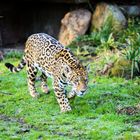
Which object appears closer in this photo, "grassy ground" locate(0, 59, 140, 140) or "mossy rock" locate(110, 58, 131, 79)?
"grassy ground" locate(0, 59, 140, 140)

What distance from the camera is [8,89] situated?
38.5ft

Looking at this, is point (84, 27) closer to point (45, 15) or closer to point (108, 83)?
point (45, 15)

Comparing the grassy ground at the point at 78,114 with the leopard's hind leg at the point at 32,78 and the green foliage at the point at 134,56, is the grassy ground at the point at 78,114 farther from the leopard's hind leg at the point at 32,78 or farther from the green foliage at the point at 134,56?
the green foliage at the point at 134,56

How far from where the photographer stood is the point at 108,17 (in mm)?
16922

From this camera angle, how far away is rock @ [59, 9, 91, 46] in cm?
1730

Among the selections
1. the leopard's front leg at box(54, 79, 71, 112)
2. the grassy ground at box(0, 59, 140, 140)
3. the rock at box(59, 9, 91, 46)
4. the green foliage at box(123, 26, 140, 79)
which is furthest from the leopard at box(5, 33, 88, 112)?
the rock at box(59, 9, 91, 46)

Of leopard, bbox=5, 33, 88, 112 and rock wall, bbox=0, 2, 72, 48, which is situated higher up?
leopard, bbox=5, 33, 88, 112

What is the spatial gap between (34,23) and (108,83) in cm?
835

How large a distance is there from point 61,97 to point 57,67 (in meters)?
0.60

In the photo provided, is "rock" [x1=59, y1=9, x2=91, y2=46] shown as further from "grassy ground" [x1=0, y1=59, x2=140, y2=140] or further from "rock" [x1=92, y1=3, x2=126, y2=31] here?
"grassy ground" [x1=0, y1=59, x2=140, y2=140]

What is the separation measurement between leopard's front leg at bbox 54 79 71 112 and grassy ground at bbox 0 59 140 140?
0.14 m

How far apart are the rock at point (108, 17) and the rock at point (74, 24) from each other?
272mm

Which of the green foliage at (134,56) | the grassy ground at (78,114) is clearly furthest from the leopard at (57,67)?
the green foliage at (134,56)

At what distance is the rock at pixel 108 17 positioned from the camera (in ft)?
55.6
